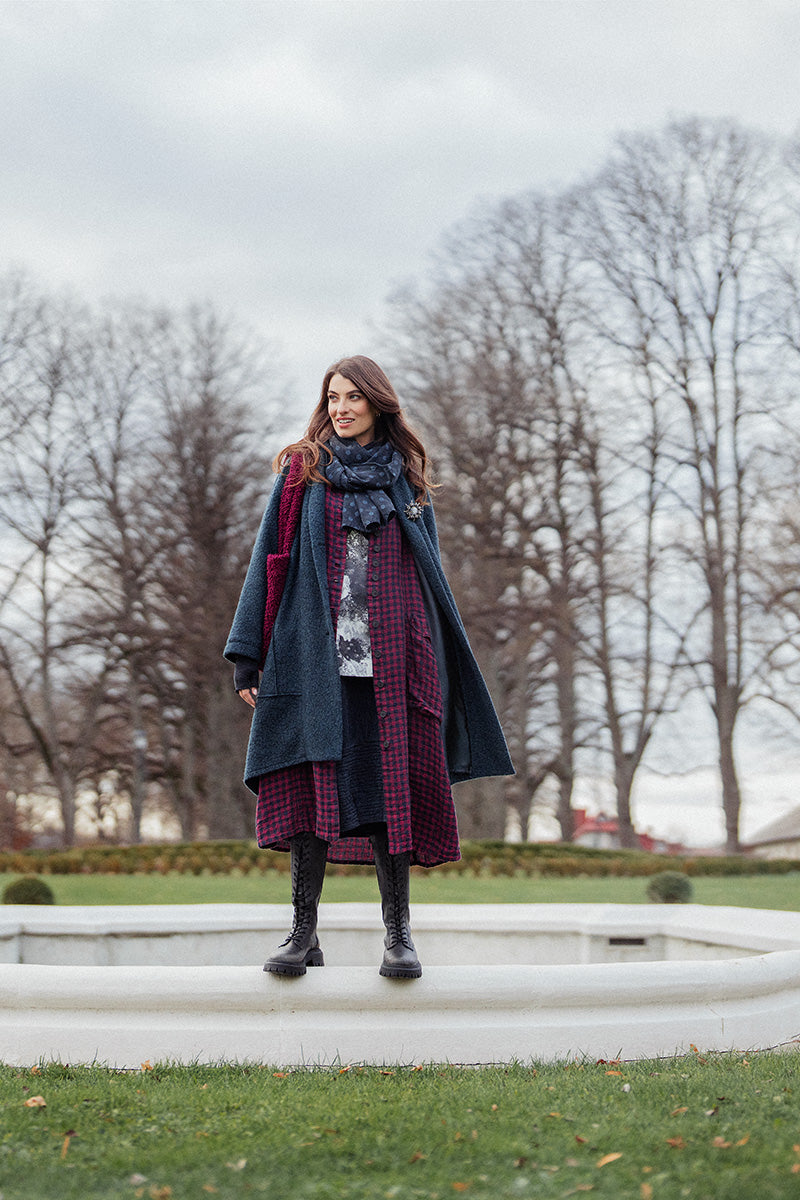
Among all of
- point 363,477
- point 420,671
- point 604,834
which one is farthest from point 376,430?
point 604,834

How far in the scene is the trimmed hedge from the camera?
17.8 metres

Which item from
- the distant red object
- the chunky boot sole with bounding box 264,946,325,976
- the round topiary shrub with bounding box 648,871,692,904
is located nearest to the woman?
the chunky boot sole with bounding box 264,946,325,976

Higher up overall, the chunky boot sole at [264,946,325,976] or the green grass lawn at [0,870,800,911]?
the chunky boot sole at [264,946,325,976]

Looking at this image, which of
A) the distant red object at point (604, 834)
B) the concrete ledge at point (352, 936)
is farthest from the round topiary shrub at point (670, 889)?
the distant red object at point (604, 834)

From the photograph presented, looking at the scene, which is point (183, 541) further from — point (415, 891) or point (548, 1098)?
point (548, 1098)

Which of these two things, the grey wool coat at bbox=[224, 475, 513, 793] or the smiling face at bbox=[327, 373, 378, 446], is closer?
the grey wool coat at bbox=[224, 475, 513, 793]

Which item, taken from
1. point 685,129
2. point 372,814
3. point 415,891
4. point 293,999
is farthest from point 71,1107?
point 685,129

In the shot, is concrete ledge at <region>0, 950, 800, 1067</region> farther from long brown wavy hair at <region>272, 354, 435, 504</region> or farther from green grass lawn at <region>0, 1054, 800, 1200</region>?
long brown wavy hair at <region>272, 354, 435, 504</region>

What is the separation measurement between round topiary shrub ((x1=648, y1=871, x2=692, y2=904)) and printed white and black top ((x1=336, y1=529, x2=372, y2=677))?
27.6 feet

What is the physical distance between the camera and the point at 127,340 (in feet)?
96.6

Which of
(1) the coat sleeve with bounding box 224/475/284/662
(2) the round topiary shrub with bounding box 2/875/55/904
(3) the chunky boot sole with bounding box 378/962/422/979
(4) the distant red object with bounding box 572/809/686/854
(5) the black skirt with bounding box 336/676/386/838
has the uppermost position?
(1) the coat sleeve with bounding box 224/475/284/662

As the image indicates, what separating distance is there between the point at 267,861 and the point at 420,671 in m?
14.2

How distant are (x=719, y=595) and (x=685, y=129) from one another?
34.9ft

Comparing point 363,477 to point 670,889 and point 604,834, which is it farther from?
point 604,834
